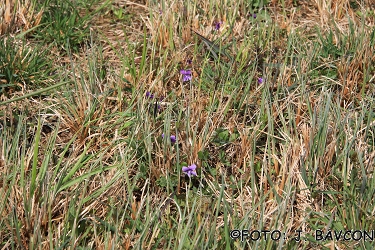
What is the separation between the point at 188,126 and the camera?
2.47 m

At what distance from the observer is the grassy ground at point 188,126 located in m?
2.16

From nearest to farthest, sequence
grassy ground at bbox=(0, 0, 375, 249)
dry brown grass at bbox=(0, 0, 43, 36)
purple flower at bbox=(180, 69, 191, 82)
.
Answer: grassy ground at bbox=(0, 0, 375, 249)
purple flower at bbox=(180, 69, 191, 82)
dry brown grass at bbox=(0, 0, 43, 36)

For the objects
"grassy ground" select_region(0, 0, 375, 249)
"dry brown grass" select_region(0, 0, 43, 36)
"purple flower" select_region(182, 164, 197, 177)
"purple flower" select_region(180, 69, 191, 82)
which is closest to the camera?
"grassy ground" select_region(0, 0, 375, 249)

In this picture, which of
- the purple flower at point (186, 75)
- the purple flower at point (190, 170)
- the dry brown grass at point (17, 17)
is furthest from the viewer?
the dry brown grass at point (17, 17)

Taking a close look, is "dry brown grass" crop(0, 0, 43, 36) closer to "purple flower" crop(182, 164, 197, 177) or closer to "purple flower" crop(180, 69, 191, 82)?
"purple flower" crop(180, 69, 191, 82)

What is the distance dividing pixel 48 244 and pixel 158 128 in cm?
72

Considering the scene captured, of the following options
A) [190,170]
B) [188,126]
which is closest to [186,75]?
[188,126]

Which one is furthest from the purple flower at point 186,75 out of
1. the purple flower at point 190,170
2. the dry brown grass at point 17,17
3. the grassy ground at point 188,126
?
the dry brown grass at point 17,17

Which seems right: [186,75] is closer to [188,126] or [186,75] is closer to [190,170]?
[188,126]

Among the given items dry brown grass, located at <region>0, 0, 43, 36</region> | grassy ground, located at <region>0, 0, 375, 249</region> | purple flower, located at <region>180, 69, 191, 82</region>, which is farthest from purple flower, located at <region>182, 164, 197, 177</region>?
dry brown grass, located at <region>0, 0, 43, 36</region>

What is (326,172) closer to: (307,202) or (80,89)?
(307,202)

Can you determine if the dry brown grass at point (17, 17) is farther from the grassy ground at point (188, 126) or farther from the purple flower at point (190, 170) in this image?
the purple flower at point (190, 170)

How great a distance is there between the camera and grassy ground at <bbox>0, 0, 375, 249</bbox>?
7.09 feet

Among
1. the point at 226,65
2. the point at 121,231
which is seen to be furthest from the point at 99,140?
the point at 226,65
